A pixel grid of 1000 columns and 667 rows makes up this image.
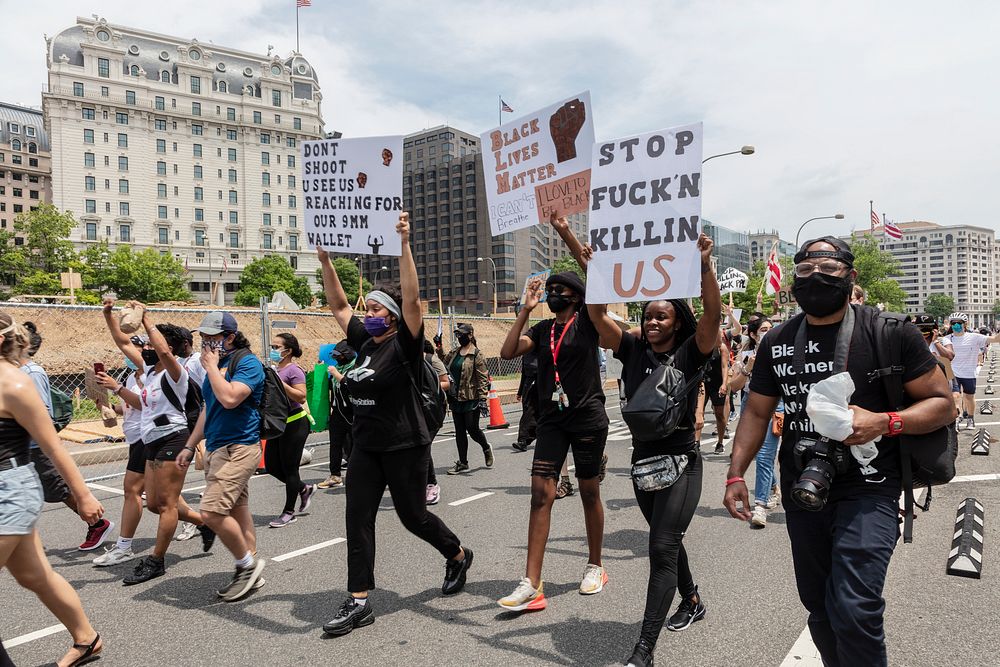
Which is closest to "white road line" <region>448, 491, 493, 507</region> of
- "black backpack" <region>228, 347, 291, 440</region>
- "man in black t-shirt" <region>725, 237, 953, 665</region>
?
"black backpack" <region>228, 347, 291, 440</region>

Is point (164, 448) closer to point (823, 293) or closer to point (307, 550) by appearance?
point (307, 550)

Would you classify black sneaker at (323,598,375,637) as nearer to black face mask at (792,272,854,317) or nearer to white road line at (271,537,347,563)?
white road line at (271,537,347,563)

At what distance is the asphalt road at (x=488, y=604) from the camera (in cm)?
353

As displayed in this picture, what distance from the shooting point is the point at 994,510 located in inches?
244

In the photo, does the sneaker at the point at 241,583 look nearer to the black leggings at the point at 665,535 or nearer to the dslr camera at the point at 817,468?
the black leggings at the point at 665,535

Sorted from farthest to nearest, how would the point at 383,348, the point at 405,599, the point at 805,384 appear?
the point at 405,599 → the point at 383,348 → the point at 805,384

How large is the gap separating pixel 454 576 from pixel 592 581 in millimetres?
882

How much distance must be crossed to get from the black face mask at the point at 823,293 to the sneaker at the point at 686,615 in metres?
1.88

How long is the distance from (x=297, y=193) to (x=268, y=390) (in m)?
105

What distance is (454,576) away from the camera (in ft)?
14.5

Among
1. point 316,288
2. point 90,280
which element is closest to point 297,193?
point 316,288

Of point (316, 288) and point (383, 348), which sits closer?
point (383, 348)

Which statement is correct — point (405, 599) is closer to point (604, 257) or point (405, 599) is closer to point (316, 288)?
point (604, 257)

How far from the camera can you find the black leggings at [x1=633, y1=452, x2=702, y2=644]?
330 cm
